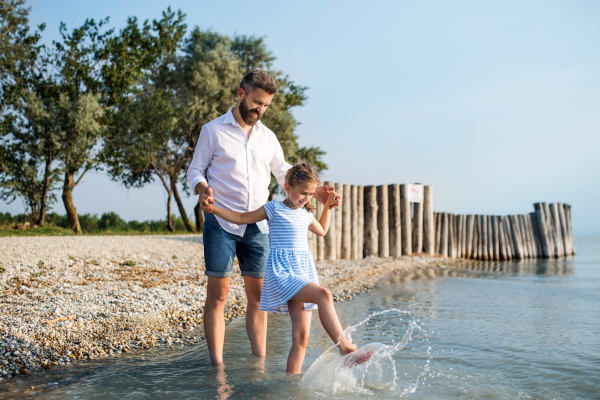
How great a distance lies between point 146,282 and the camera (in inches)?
238

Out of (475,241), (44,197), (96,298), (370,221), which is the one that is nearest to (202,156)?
(96,298)

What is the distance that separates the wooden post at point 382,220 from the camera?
12.5 metres

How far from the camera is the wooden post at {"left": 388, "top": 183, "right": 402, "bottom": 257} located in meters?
12.9

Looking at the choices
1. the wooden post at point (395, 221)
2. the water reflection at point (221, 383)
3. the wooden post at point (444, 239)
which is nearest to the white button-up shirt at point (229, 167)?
the water reflection at point (221, 383)

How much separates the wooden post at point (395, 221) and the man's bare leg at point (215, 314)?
9.99m

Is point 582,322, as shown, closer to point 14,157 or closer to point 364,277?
point 364,277

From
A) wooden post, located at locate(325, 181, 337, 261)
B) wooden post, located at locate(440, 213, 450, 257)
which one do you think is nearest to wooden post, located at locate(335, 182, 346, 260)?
wooden post, located at locate(325, 181, 337, 261)

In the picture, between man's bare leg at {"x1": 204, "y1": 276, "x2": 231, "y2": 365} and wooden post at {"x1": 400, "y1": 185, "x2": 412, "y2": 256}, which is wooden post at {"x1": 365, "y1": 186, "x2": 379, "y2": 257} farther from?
man's bare leg at {"x1": 204, "y1": 276, "x2": 231, "y2": 365}

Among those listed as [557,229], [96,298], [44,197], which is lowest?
[96,298]

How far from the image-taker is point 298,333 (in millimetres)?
2928

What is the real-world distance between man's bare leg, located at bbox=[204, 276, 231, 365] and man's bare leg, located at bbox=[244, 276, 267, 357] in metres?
0.19

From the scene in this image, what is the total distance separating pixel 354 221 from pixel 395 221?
1.73 metres

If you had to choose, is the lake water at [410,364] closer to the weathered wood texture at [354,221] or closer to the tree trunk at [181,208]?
the weathered wood texture at [354,221]

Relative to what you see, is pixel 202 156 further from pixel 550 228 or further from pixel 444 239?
pixel 550 228
